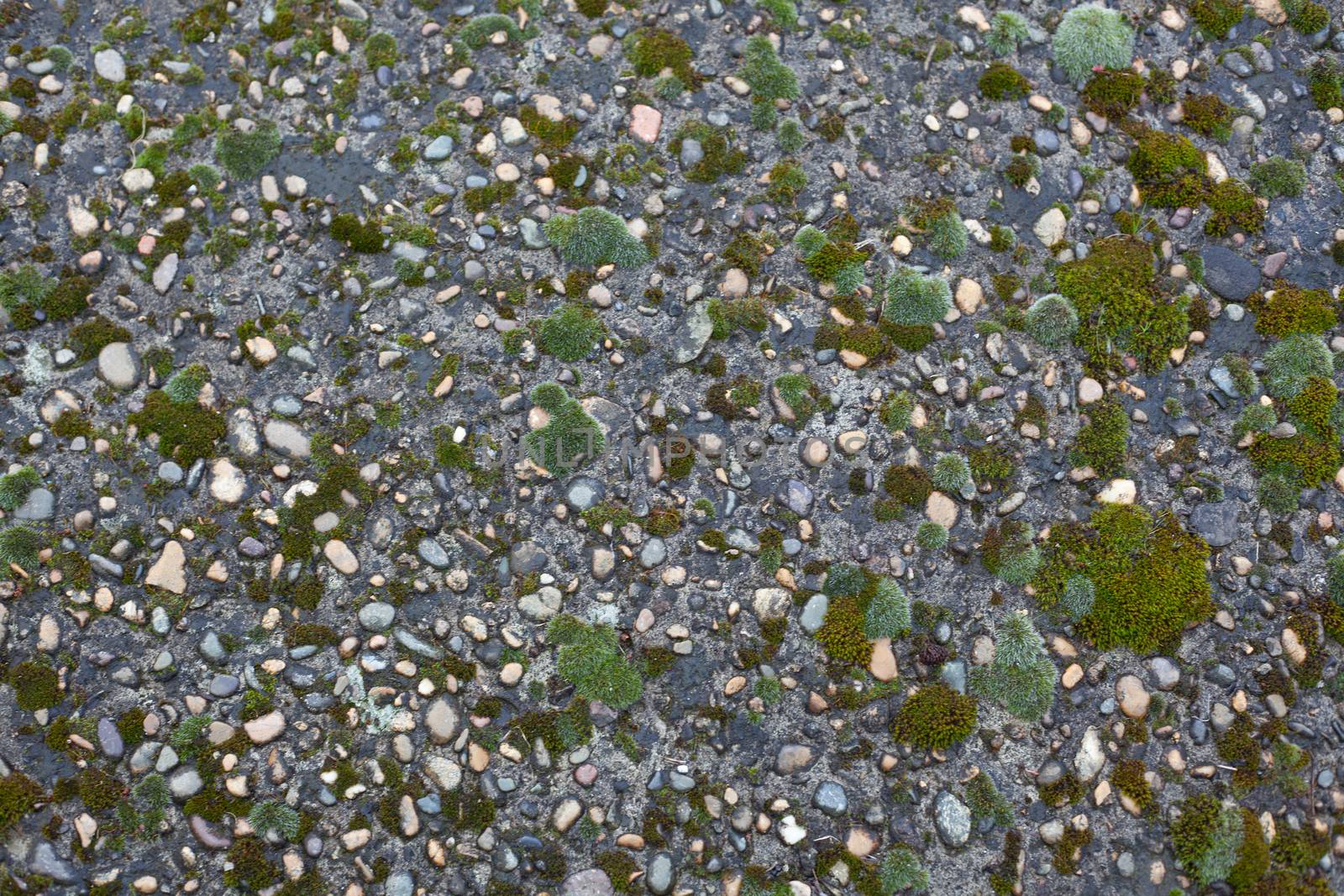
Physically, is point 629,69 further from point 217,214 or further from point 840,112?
point 217,214

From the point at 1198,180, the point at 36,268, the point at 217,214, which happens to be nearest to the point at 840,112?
the point at 1198,180

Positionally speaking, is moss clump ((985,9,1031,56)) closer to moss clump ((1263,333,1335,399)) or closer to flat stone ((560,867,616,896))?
moss clump ((1263,333,1335,399))

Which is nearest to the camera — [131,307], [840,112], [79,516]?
[79,516]

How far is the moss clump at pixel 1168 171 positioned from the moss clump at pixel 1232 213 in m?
0.14

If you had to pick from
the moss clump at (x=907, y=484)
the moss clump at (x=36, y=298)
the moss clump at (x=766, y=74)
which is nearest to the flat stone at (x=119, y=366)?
the moss clump at (x=36, y=298)

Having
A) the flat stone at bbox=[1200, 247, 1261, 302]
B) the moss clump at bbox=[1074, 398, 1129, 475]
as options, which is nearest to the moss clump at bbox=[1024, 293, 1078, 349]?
the moss clump at bbox=[1074, 398, 1129, 475]

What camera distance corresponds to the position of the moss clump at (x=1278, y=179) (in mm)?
7777

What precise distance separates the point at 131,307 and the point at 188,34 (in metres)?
2.58

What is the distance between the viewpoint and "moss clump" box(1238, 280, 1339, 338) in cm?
739

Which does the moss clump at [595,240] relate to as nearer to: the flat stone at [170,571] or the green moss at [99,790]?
the flat stone at [170,571]

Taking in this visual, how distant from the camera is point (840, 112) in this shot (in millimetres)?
7930

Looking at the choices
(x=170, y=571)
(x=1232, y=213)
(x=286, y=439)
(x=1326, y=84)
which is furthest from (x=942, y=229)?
(x=170, y=571)

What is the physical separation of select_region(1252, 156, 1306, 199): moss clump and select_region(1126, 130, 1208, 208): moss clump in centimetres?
47

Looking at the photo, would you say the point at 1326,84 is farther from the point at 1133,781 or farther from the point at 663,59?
the point at 1133,781
